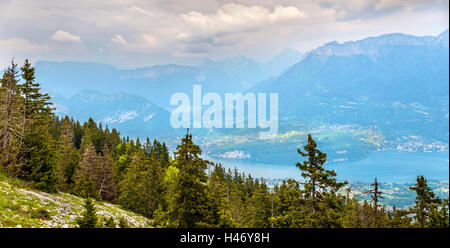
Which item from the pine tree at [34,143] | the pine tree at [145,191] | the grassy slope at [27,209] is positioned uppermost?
the pine tree at [34,143]

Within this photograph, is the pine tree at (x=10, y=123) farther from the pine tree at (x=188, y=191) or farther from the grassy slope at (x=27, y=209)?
the pine tree at (x=188, y=191)

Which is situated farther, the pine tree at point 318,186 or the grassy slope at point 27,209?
the pine tree at point 318,186

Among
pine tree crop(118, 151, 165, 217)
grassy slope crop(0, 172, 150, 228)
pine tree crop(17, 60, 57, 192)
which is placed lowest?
pine tree crop(118, 151, 165, 217)

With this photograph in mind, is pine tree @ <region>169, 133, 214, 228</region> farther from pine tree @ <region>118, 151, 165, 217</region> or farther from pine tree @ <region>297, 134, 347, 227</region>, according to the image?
pine tree @ <region>118, 151, 165, 217</region>

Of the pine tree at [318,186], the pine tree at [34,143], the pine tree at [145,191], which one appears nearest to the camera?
the pine tree at [318,186]

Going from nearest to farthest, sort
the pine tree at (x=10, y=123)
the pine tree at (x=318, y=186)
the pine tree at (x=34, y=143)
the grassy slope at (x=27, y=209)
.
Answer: the grassy slope at (x=27, y=209)
the pine tree at (x=318, y=186)
the pine tree at (x=10, y=123)
the pine tree at (x=34, y=143)

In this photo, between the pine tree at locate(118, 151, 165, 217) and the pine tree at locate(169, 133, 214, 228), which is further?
the pine tree at locate(118, 151, 165, 217)

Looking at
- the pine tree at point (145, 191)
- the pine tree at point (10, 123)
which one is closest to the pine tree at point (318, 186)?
the pine tree at point (10, 123)

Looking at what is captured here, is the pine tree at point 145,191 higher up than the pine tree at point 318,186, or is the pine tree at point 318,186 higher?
the pine tree at point 318,186

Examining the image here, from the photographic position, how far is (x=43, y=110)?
79.5 ft

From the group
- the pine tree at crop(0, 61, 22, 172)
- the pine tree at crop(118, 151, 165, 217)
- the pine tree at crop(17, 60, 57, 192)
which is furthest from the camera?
the pine tree at crop(118, 151, 165, 217)

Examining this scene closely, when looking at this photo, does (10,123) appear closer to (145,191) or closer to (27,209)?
(27,209)

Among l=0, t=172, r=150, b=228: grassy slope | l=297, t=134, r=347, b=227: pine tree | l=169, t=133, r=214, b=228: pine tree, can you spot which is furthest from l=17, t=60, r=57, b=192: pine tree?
l=297, t=134, r=347, b=227: pine tree
